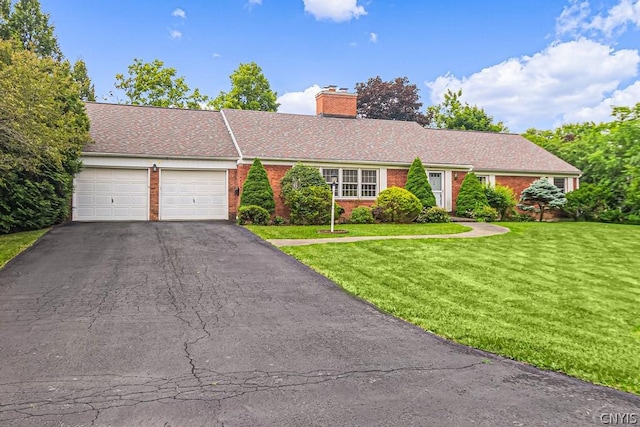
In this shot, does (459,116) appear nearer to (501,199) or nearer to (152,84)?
(501,199)

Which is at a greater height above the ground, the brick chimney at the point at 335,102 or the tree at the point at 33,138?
the brick chimney at the point at 335,102

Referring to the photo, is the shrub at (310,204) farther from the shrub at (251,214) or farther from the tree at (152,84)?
the tree at (152,84)

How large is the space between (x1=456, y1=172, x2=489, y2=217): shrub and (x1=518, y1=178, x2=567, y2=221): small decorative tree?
9.76ft

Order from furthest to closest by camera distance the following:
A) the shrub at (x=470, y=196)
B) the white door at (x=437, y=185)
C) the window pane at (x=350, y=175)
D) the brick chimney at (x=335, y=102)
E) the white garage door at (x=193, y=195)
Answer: the brick chimney at (x=335, y=102) → the white door at (x=437, y=185) → the shrub at (x=470, y=196) → the window pane at (x=350, y=175) → the white garage door at (x=193, y=195)

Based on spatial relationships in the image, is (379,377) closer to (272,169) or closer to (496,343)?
(496,343)

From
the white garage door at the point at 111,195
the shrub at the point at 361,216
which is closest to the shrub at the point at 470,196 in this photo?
the shrub at the point at 361,216

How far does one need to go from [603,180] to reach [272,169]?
1714cm

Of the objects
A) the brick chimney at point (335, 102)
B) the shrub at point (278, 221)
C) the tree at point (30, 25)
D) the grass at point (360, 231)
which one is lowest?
the grass at point (360, 231)

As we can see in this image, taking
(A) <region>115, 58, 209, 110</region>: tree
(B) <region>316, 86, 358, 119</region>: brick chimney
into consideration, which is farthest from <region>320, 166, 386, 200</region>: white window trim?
(A) <region>115, 58, 209, 110</region>: tree

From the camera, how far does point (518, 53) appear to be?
2159 cm

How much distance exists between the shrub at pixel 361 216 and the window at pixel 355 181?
1447 millimetres

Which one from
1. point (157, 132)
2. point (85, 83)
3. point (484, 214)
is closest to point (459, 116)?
point (484, 214)

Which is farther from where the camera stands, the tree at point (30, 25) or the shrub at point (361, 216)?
the tree at point (30, 25)

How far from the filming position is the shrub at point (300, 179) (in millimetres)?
→ 17031
